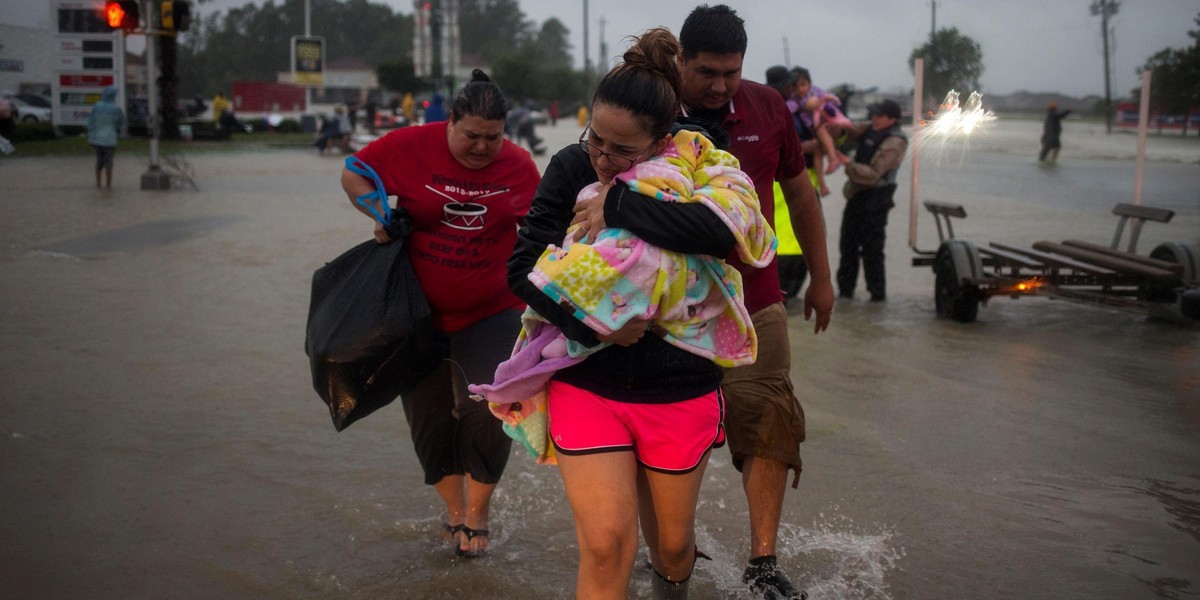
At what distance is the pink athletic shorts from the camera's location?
2791 mm

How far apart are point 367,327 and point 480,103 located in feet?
A: 3.05

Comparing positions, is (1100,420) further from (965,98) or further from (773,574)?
(965,98)

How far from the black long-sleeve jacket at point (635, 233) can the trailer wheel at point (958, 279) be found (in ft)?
19.2

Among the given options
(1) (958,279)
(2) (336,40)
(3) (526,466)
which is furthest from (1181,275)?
(2) (336,40)

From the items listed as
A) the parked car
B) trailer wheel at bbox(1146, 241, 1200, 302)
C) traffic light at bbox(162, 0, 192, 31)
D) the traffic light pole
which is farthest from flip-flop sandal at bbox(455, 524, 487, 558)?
the parked car

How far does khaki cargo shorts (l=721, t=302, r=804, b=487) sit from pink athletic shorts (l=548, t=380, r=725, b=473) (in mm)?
826

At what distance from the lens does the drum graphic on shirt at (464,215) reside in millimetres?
4098

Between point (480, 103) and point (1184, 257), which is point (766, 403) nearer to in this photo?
point (480, 103)

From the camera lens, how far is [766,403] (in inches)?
145

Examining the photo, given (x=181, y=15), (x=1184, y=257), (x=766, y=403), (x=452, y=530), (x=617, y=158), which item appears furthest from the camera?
(x=181, y=15)

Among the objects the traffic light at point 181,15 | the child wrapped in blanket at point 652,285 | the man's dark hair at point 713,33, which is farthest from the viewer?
the traffic light at point 181,15

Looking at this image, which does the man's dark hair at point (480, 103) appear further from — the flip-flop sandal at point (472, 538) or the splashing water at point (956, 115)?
the splashing water at point (956, 115)

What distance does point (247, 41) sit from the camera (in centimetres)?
11244

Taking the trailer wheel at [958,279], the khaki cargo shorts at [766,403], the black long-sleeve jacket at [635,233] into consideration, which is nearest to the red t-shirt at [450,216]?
the khaki cargo shorts at [766,403]
